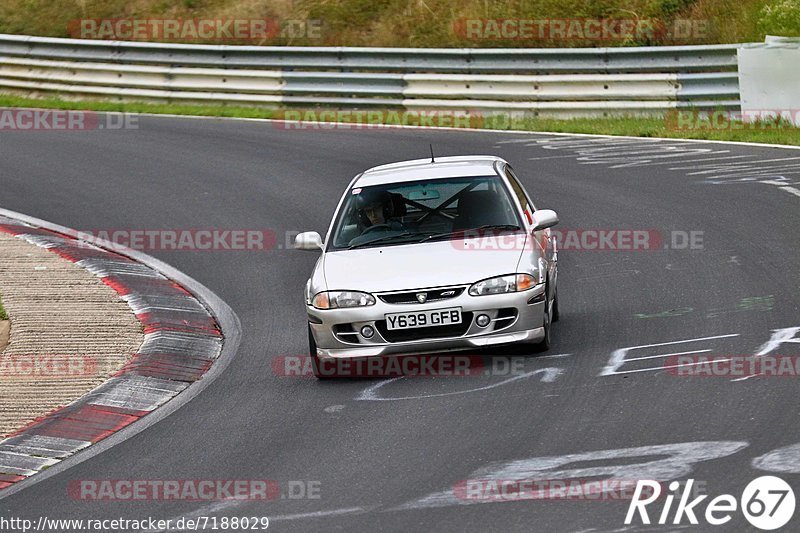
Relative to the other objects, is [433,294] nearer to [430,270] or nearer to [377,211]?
[430,270]

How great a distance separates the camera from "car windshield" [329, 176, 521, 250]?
1039cm

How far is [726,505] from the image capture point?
6.32 meters

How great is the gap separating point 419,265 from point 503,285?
2.12 ft

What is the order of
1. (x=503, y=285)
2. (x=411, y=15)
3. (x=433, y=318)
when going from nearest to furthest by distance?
1. (x=433, y=318)
2. (x=503, y=285)
3. (x=411, y=15)

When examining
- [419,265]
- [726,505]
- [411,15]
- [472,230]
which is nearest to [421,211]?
[472,230]

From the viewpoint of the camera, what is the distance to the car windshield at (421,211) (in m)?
10.4

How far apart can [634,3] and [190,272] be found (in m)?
15.7

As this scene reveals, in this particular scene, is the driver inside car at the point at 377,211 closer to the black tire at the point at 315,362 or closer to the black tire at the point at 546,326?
the black tire at the point at 315,362

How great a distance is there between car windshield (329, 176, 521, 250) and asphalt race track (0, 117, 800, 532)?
1.14m

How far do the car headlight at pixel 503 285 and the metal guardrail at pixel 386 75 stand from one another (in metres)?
Result: 12.8

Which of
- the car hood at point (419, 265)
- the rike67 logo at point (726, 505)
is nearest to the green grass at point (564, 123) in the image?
the car hood at point (419, 265)

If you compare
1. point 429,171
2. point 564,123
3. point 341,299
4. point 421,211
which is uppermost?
point 564,123

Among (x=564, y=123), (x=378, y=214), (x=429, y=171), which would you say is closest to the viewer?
(x=378, y=214)

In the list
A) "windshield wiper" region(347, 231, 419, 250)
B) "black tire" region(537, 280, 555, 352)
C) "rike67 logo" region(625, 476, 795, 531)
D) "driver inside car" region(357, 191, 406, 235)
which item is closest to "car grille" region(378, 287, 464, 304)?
"black tire" region(537, 280, 555, 352)
